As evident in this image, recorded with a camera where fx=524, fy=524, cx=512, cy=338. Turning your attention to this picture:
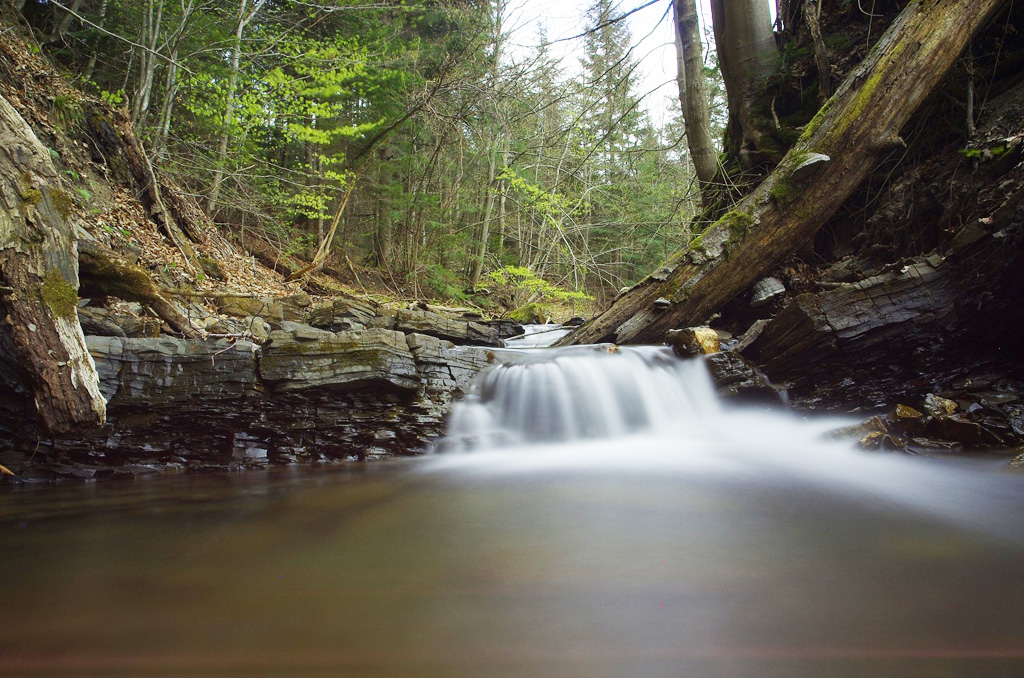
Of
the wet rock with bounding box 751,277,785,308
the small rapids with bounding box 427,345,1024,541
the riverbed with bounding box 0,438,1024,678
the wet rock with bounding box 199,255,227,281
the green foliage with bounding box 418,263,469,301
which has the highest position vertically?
the green foliage with bounding box 418,263,469,301

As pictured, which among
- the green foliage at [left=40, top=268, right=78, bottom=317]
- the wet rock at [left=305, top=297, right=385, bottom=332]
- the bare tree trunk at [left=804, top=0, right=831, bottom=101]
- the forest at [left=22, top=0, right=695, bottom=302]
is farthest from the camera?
the forest at [left=22, top=0, right=695, bottom=302]

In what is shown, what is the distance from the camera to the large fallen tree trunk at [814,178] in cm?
554

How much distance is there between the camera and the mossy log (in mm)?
2967

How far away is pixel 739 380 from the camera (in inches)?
220

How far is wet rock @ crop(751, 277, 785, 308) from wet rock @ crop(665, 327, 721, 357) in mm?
682

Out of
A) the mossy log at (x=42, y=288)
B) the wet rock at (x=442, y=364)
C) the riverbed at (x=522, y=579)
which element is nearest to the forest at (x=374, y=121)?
Answer: the mossy log at (x=42, y=288)

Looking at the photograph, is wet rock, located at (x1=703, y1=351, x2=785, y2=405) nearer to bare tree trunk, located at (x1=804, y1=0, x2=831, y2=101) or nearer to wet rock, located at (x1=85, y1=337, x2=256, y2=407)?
bare tree trunk, located at (x1=804, y1=0, x2=831, y2=101)

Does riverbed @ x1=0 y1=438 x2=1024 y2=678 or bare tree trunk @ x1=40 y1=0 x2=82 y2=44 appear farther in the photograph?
bare tree trunk @ x1=40 y1=0 x2=82 y2=44

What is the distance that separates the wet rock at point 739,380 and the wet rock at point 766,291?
3.24 ft

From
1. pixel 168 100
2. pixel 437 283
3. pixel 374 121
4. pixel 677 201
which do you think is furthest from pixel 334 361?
pixel 374 121

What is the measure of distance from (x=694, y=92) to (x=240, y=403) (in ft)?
25.1

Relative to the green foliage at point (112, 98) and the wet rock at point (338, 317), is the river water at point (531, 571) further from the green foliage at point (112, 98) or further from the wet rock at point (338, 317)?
the green foliage at point (112, 98)

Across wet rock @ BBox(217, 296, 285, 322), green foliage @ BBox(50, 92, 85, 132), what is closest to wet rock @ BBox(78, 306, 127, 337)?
wet rock @ BBox(217, 296, 285, 322)

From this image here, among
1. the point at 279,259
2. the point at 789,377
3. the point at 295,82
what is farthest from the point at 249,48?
the point at 789,377
